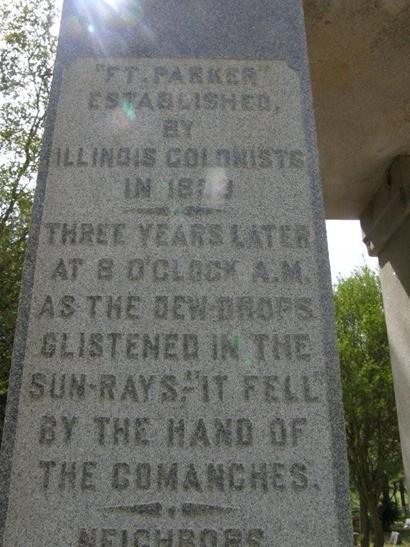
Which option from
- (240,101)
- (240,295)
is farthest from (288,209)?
(240,101)

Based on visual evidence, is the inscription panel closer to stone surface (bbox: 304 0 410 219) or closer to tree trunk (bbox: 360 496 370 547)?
stone surface (bbox: 304 0 410 219)

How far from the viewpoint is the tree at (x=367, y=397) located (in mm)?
24141

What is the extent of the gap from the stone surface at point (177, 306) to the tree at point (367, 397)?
2132 cm

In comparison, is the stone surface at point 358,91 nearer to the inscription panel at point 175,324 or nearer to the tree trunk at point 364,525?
the inscription panel at point 175,324

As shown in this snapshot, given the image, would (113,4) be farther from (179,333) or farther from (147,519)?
(147,519)

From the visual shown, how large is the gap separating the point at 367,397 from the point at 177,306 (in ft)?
71.9

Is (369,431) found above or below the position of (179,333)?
above

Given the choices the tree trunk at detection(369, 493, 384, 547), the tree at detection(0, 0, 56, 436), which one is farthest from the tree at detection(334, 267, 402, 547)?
the tree at detection(0, 0, 56, 436)

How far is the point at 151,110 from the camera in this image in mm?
4410

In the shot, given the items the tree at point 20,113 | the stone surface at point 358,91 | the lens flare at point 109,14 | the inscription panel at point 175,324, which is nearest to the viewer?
the inscription panel at point 175,324

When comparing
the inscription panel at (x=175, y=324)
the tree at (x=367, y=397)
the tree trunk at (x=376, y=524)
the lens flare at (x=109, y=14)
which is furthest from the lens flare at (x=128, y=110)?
the tree trunk at (x=376, y=524)

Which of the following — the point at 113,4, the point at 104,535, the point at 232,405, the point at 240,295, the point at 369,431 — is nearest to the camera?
the point at 104,535

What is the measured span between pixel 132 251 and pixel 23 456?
4.62ft

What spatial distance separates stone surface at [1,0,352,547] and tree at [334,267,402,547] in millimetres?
21319
